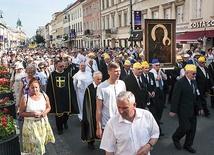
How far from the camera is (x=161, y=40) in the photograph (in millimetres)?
8930

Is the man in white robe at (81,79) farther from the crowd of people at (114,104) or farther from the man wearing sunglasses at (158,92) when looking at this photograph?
the man wearing sunglasses at (158,92)

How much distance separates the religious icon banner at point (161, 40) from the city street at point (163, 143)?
290 cm

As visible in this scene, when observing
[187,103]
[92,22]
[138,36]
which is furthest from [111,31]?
[187,103]

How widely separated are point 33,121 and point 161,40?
6111 millimetres

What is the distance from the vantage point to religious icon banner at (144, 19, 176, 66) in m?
8.71

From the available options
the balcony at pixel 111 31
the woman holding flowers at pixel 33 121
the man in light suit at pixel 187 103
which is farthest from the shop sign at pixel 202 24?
the balcony at pixel 111 31

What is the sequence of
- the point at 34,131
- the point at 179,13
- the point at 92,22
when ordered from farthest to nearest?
the point at 92,22 → the point at 179,13 → the point at 34,131

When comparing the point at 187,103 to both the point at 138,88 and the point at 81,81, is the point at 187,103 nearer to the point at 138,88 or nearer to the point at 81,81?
the point at 138,88

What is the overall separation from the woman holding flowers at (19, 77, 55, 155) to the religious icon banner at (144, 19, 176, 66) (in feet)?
Answer: 17.9

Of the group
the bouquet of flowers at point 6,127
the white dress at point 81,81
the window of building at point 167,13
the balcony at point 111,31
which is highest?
the window of building at point 167,13

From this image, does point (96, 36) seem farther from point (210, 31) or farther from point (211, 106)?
point (211, 106)

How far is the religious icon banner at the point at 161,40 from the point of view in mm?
8711

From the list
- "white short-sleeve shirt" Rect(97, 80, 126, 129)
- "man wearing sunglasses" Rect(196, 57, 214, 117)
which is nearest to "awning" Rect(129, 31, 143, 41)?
"man wearing sunglasses" Rect(196, 57, 214, 117)

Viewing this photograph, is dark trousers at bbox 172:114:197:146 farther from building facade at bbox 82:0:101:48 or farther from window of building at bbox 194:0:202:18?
building facade at bbox 82:0:101:48
